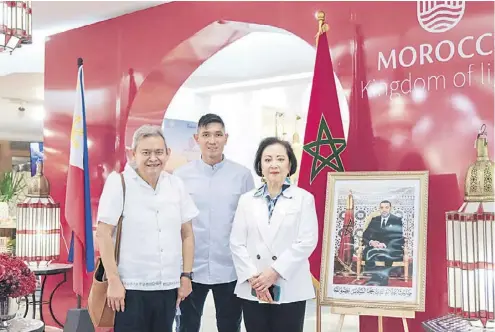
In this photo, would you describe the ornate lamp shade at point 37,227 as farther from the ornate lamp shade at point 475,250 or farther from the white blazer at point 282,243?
the ornate lamp shade at point 475,250

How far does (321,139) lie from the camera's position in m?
3.46

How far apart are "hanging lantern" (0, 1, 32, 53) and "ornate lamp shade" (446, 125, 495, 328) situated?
2.24 m

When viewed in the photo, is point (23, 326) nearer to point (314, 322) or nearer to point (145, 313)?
point (145, 313)

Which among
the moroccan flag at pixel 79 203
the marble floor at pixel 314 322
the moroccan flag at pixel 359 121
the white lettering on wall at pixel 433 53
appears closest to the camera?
the white lettering on wall at pixel 433 53

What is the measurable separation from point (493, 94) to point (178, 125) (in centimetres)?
558

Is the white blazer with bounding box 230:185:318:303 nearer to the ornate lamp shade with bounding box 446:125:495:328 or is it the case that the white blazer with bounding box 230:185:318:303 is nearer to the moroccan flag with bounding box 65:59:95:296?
the ornate lamp shade with bounding box 446:125:495:328

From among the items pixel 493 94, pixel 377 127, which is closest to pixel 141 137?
pixel 377 127

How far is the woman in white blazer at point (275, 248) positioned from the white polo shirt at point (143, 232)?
363 millimetres

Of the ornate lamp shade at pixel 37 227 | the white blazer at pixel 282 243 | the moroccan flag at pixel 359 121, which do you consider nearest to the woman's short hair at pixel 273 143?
the white blazer at pixel 282 243

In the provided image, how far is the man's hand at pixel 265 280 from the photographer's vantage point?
284 centimetres

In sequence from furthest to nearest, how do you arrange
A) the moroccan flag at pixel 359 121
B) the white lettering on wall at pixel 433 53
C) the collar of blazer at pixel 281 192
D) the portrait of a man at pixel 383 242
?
the moroccan flag at pixel 359 121 → the white lettering on wall at pixel 433 53 → the portrait of a man at pixel 383 242 → the collar of blazer at pixel 281 192

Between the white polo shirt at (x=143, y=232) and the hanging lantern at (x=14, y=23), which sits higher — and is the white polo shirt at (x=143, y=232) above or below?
below

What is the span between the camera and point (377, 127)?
3607mm

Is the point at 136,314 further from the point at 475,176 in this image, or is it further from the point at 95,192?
the point at 95,192
